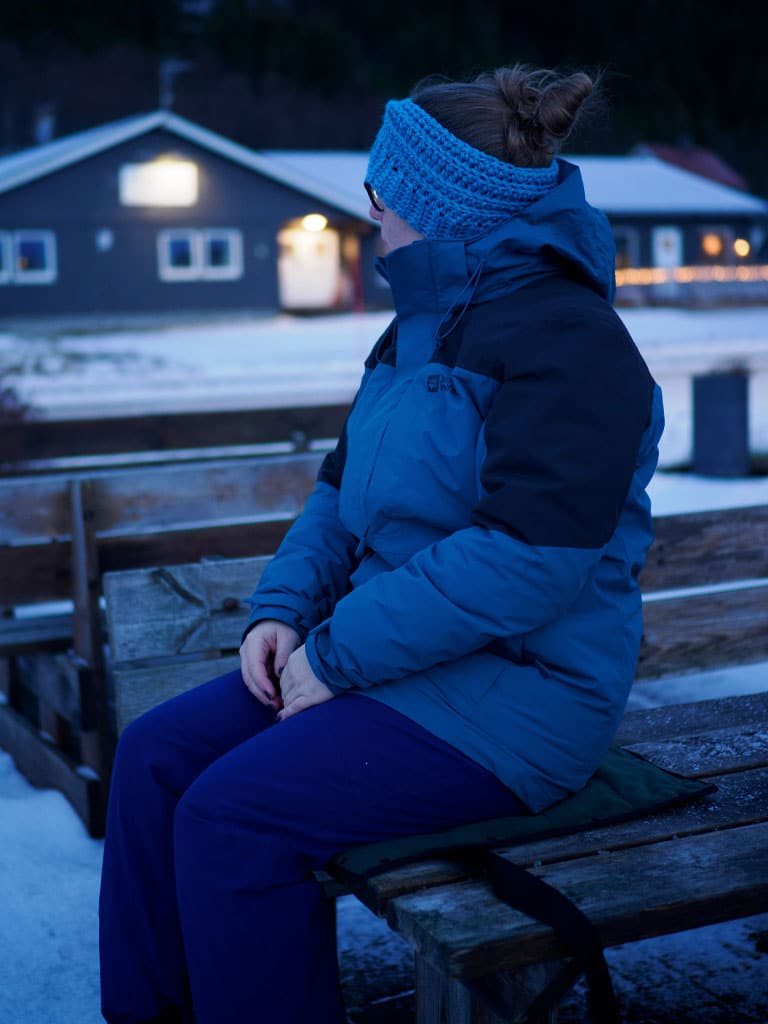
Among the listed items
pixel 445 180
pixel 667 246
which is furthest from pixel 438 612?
pixel 667 246

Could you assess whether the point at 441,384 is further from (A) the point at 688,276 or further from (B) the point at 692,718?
(A) the point at 688,276

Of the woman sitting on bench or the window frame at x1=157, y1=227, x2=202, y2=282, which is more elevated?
the window frame at x1=157, y1=227, x2=202, y2=282

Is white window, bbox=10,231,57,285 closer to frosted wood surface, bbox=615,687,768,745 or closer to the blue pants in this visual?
frosted wood surface, bbox=615,687,768,745

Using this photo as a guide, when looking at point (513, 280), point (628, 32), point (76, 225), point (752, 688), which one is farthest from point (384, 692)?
point (628, 32)

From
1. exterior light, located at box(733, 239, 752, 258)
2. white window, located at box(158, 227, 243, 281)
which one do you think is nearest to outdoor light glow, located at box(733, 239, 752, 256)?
exterior light, located at box(733, 239, 752, 258)

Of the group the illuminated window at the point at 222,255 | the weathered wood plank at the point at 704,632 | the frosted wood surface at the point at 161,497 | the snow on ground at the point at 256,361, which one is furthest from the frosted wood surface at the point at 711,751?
the illuminated window at the point at 222,255

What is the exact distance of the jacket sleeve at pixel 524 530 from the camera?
2.14m

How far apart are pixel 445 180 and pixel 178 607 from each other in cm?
156

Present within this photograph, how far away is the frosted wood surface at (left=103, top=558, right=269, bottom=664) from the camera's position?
346 cm

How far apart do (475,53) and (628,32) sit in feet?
85.1

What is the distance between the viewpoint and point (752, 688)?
4.96 meters

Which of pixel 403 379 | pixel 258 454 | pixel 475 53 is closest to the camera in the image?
pixel 403 379

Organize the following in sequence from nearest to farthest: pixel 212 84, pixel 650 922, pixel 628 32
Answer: pixel 650 922 → pixel 212 84 → pixel 628 32

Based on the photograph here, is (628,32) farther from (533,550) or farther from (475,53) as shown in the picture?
(533,550)
